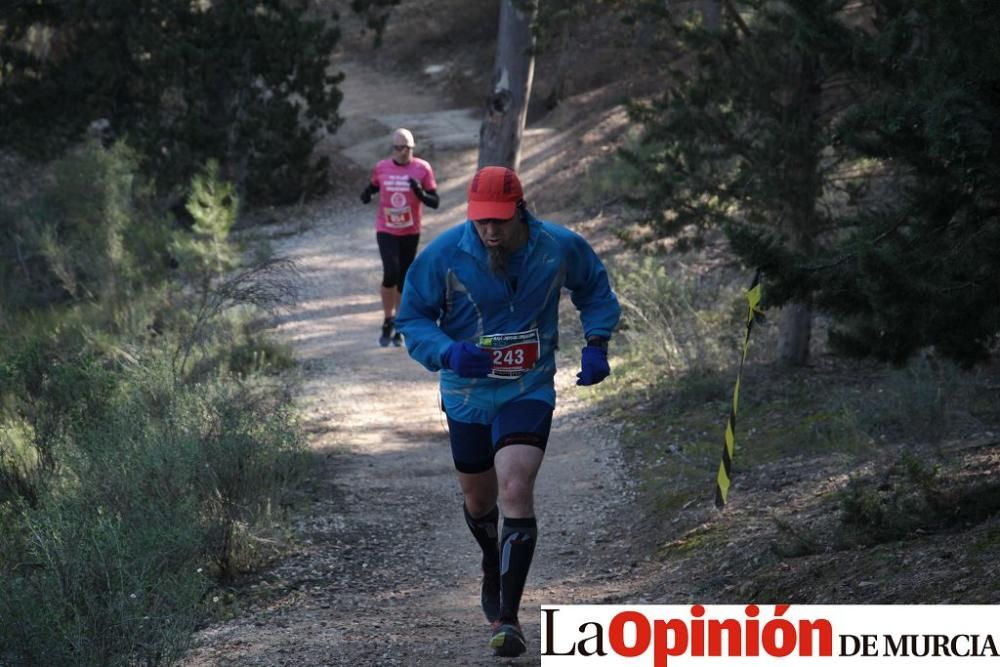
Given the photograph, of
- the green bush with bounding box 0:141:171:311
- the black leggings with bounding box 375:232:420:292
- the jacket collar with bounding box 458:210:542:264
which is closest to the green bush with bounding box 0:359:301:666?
the jacket collar with bounding box 458:210:542:264

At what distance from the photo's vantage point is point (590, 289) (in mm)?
6012

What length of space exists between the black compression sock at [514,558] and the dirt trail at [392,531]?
0.76ft

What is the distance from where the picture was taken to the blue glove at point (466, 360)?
5488 millimetres

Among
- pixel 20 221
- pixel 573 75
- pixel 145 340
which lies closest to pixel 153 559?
Result: pixel 145 340

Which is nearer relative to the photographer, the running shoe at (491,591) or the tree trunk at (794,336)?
the running shoe at (491,591)

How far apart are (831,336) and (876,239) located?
1.70 ft

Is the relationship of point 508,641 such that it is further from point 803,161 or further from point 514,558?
point 803,161

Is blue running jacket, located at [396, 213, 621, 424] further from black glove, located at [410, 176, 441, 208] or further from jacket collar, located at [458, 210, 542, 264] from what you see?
black glove, located at [410, 176, 441, 208]

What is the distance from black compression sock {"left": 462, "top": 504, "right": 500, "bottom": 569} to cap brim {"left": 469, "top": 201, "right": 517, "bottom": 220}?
135cm

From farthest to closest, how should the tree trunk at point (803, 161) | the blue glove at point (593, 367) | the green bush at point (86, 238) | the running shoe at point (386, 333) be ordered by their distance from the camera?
1. the green bush at point (86, 238)
2. the running shoe at point (386, 333)
3. the tree trunk at point (803, 161)
4. the blue glove at point (593, 367)

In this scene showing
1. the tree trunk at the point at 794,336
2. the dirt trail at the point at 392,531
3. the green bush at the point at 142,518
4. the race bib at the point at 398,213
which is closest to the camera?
the green bush at the point at 142,518

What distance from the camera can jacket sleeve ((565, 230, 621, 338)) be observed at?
231 inches

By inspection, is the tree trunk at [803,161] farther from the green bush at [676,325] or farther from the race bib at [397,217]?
the race bib at [397,217]

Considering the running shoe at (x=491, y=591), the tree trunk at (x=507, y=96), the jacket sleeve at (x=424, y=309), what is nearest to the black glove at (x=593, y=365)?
the jacket sleeve at (x=424, y=309)
